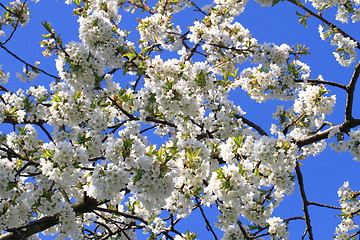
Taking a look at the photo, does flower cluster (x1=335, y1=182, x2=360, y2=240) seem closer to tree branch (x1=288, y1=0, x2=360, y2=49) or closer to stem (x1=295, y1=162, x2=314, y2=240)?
stem (x1=295, y1=162, x2=314, y2=240)

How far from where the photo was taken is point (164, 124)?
20.7ft

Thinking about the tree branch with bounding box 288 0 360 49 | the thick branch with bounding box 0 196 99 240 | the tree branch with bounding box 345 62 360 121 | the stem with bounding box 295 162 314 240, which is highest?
the tree branch with bounding box 288 0 360 49

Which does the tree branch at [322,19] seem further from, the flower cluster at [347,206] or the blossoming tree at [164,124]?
the flower cluster at [347,206]

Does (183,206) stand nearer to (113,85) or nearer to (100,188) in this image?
(100,188)

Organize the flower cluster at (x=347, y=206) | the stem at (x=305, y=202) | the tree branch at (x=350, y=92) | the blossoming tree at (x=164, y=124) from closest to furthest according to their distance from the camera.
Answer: the blossoming tree at (x=164, y=124), the tree branch at (x=350, y=92), the stem at (x=305, y=202), the flower cluster at (x=347, y=206)

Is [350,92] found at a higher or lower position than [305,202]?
higher

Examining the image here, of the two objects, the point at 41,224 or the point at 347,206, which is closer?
the point at 41,224

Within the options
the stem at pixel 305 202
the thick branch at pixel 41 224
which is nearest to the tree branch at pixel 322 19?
the stem at pixel 305 202

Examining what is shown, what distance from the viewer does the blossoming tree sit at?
179 inches

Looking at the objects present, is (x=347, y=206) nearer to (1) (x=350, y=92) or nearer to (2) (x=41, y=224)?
(1) (x=350, y=92)

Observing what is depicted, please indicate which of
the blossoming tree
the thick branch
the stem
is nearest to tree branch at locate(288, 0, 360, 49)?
the blossoming tree

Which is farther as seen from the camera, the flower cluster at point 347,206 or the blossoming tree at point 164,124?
the flower cluster at point 347,206

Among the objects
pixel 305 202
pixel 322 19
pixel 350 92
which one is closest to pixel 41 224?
pixel 305 202

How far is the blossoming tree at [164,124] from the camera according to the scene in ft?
14.9
